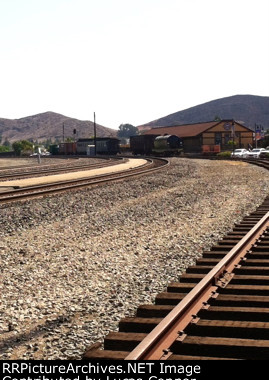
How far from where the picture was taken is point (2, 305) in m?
6.77

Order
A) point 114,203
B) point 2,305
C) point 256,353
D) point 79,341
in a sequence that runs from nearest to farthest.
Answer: point 256,353 → point 79,341 → point 2,305 → point 114,203

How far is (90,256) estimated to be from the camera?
941 cm

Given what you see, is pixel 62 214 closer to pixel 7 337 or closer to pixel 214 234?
pixel 214 234

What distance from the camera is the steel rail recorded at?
443 cm

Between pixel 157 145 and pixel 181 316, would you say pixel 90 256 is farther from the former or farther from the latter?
pixel 157 145

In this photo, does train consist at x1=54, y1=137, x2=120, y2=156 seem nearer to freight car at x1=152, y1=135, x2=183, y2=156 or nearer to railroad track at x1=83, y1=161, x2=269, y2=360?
freight car at x1=152, y1=135, x2=183, y2=156

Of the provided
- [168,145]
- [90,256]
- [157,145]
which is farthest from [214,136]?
[90,256]

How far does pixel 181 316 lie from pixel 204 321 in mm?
239

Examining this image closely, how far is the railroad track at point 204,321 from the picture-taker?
15.1 feet

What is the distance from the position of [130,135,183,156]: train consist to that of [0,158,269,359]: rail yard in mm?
47561

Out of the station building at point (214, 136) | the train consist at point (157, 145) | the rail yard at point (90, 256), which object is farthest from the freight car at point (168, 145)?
the rail yard at point (90, 256)

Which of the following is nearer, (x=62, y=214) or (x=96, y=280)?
(x=96, y=280)

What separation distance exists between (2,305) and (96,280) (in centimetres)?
164

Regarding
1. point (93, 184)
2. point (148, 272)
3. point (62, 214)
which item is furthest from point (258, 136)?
point (148, 272)
